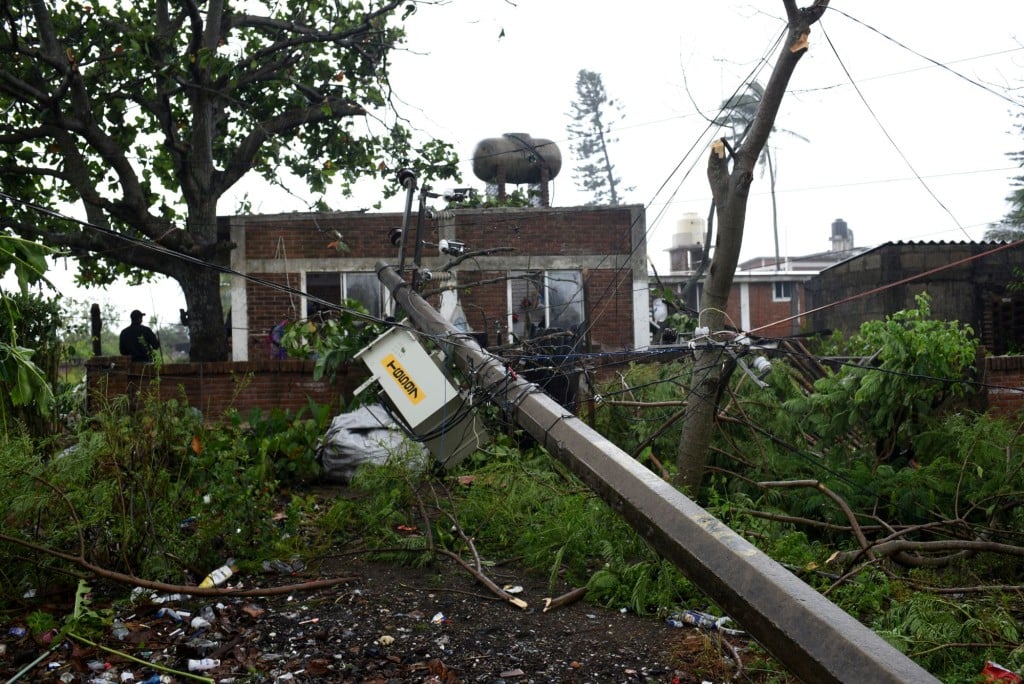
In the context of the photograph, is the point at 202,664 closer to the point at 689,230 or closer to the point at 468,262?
the point at 468,262

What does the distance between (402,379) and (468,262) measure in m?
9.91

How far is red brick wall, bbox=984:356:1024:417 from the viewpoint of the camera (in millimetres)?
9352

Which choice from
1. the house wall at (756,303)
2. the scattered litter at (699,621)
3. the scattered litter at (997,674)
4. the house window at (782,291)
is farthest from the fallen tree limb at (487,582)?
the house window at (782,291)

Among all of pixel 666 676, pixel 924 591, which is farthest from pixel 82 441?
pixel 924 591

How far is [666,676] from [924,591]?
2154 millimetres

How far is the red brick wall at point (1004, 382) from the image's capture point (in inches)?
368

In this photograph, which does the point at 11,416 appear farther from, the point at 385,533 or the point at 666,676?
the point at 666,676

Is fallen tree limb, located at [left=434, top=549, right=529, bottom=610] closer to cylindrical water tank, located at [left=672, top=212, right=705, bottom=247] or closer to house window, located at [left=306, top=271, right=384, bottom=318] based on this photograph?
house window, located at [left=306, top=271, right=384, bottom=318]

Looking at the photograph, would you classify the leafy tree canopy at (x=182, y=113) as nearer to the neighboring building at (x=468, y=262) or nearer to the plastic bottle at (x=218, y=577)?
the neighboring building at (x=468, y=262)

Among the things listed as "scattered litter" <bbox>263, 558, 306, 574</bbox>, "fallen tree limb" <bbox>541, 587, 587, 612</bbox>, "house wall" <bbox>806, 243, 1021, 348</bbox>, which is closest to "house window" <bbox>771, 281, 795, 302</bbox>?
"house wall" <bbox>806, 243, 1021, 348</bbox>

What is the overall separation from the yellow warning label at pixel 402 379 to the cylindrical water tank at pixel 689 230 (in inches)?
1331

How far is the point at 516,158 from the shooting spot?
18.7 metres

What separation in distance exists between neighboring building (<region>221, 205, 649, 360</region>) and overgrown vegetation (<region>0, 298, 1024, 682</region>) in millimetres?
6289

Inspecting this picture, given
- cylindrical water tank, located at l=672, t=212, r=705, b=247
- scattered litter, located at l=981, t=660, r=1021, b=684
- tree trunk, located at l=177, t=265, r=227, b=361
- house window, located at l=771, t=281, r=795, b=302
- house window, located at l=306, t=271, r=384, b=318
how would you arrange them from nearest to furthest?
scattered litter, located at l=981, t=660, r=1021, b=684 < tree trunk, located at l=177, t=265, r=227, b=361 < house window, located at l=306, t=271, r=384, b=318 < house window, located at l=771, t=281, r=795, b=302 < cylindrical water tank, located at l=672, t=212, r=705, b=247
